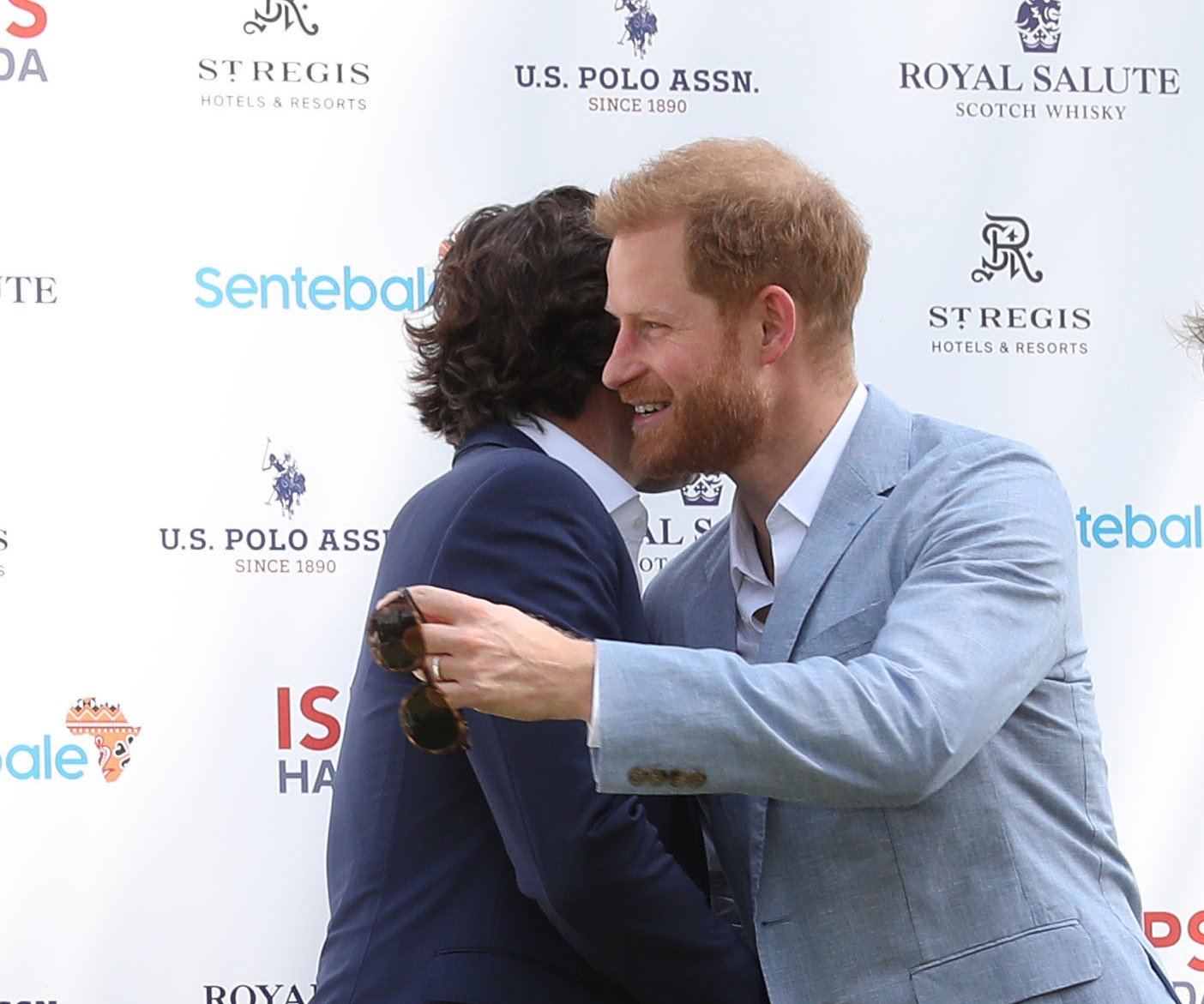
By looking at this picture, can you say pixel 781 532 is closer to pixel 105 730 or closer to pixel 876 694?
pixel 876 694

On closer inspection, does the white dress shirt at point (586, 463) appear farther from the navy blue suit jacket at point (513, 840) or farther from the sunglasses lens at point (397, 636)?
the sunglasses lens at point (397, 636)

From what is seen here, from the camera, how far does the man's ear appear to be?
1.69m

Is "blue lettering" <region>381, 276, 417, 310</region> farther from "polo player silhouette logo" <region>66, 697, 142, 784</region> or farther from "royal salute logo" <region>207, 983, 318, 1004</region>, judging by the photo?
"royal salute logo" <region>207, 983, 318, 1004</region>

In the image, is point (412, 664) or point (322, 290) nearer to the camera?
point (412, 664)

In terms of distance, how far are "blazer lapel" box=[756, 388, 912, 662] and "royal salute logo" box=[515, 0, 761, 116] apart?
171 centimetres

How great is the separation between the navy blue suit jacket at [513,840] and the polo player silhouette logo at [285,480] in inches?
58.7

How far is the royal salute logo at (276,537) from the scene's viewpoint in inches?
121

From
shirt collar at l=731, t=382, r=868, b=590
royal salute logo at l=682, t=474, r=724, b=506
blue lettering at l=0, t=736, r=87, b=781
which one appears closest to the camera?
shirt collar at l=731, t=382, r=868, b=590

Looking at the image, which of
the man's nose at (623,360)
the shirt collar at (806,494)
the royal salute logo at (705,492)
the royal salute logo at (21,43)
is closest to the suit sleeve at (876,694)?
the shirt collar at (806,494)

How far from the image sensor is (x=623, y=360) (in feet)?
5.72

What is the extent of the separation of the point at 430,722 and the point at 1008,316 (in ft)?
7.94

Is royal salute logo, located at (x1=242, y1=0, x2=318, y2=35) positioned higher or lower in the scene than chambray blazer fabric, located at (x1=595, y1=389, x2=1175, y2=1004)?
higher

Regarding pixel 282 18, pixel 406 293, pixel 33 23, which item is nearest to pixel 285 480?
pixel 406 293

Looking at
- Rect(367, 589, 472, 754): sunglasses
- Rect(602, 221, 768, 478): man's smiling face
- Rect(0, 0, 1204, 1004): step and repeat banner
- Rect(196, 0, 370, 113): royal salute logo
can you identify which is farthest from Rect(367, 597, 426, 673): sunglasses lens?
Rect(196, 0, 370, 113): royal salute logo
